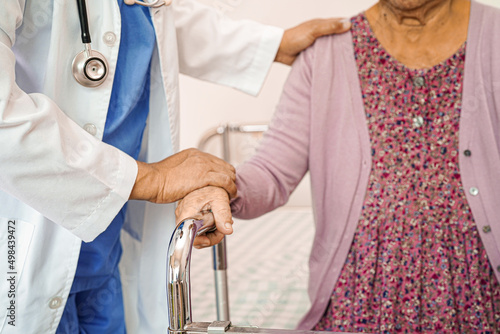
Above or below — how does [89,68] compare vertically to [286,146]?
above

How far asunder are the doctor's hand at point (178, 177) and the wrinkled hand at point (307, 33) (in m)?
0.41

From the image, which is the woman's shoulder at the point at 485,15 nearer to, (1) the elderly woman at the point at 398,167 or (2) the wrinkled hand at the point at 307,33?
(1) the elderly woman at the point at 398,167

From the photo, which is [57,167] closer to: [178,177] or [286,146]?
[178,177]

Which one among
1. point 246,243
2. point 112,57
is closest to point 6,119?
point 112,57

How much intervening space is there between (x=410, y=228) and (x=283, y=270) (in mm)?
891

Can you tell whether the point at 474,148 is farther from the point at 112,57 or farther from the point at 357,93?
the point at 112,57

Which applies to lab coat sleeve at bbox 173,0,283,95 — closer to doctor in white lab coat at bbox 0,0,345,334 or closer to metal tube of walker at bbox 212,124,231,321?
doctor in white lab coat at bbox 0,0,345,334

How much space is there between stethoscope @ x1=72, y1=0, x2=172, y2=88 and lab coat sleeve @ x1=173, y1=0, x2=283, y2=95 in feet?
0.98

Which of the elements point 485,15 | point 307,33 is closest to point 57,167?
point 307,33

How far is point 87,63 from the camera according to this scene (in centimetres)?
97

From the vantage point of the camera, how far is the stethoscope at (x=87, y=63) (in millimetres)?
959

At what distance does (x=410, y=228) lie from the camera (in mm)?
1203

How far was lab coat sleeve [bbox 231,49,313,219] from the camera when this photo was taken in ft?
4.10

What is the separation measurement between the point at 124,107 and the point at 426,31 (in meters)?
0.67
